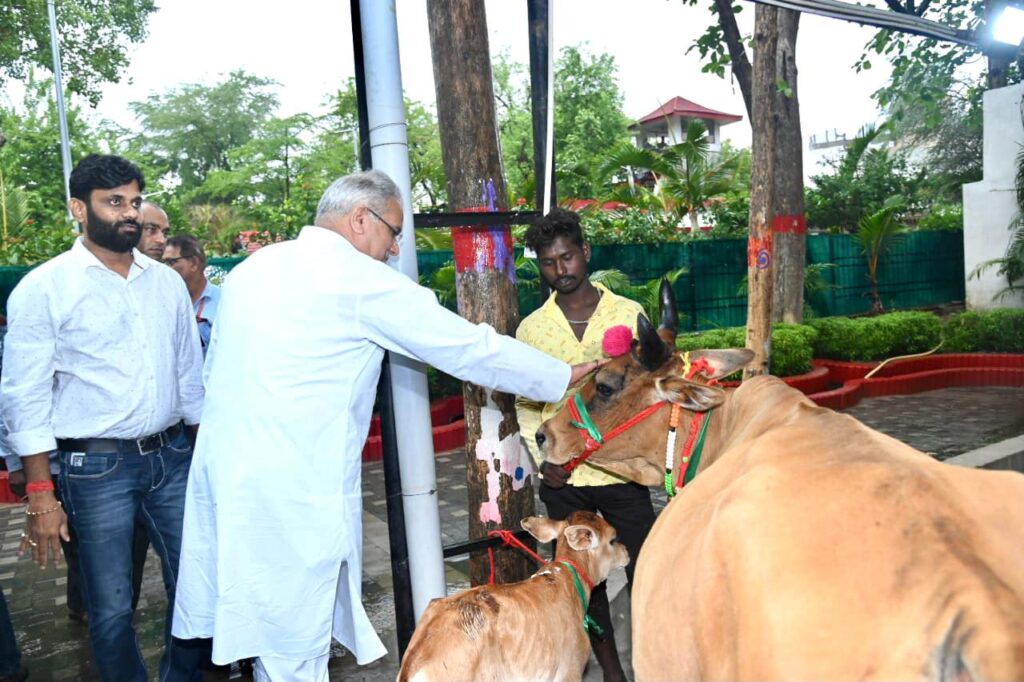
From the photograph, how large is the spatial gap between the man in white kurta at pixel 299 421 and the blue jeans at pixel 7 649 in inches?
87.3

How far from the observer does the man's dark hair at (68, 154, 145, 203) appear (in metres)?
3.62

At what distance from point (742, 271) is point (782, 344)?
4082 mm

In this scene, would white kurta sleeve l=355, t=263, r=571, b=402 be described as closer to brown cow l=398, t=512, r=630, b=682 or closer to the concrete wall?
brown cow l=398, t=512, r=630, b=682

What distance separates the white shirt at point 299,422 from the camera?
9.52 feet

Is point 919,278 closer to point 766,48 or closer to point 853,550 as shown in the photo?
point 766,48

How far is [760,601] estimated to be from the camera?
6.03 ft

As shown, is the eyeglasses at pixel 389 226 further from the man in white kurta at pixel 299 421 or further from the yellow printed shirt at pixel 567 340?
the yellow printed shirt at pixel 567 340

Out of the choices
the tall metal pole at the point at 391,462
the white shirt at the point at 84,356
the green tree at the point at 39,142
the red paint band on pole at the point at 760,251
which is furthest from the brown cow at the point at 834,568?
the green tree at the point at 39,142

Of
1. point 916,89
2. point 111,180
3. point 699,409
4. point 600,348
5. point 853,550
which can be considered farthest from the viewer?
point 916,89

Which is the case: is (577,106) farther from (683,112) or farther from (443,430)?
(443,430)

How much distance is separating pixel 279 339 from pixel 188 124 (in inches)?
1909

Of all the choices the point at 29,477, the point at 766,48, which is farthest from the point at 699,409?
the point at 766,48

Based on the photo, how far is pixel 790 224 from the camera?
1346cm

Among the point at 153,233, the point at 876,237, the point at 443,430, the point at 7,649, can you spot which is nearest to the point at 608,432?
the point at 7,649
